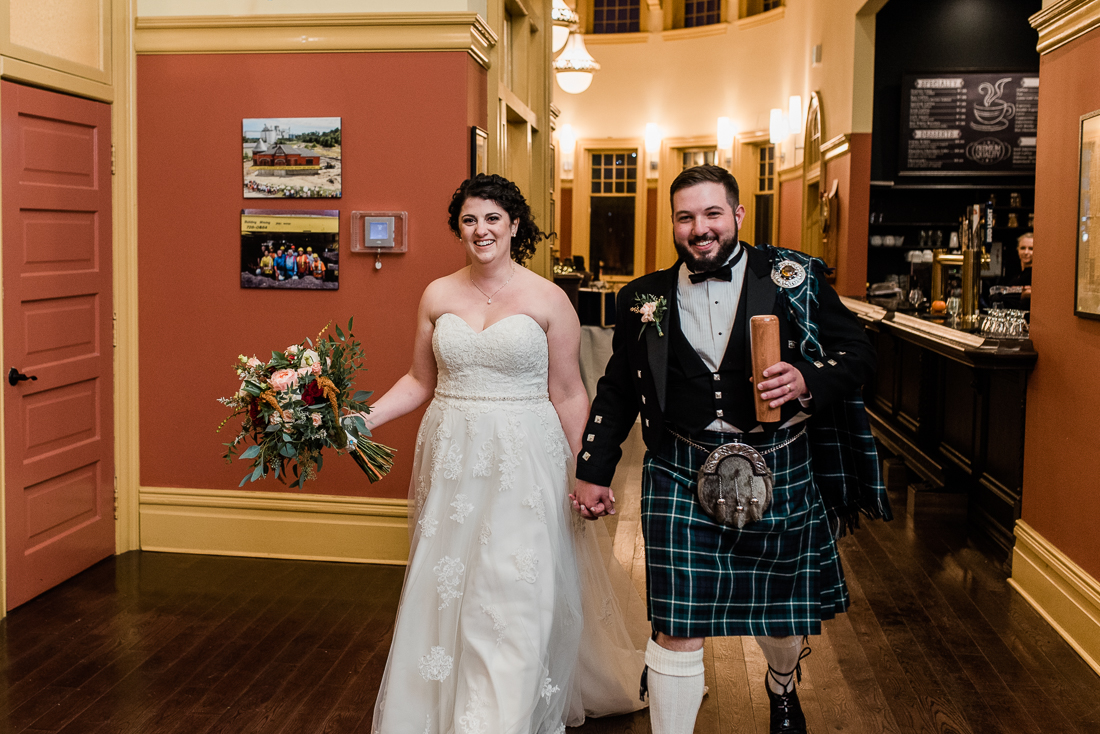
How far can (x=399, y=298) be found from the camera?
4.91m

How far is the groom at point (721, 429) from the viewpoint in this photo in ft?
8.67

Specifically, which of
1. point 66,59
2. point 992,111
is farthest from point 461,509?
point 992,111

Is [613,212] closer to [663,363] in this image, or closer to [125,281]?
[125,281]

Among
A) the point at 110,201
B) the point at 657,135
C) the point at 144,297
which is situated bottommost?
the point at 144,297

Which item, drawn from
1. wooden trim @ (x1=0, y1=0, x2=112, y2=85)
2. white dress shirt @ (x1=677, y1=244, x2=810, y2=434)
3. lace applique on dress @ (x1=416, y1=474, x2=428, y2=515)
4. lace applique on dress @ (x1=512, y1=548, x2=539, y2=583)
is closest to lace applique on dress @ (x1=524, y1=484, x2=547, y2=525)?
lace applique on dress @ (x1=512, y1=548, x2=539, y2=583)

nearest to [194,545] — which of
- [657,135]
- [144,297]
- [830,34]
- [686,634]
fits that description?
[144,297]

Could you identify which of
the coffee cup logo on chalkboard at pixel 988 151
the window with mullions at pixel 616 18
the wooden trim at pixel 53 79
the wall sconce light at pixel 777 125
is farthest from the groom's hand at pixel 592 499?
the window with mullions at pixel 616 18

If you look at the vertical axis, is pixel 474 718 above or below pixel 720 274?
below

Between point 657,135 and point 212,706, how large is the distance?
13.1m

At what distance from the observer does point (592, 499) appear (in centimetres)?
284

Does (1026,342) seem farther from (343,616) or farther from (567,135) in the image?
(567,135)

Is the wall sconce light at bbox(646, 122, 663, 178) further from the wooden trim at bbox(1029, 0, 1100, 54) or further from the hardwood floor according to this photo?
the hardwood floor

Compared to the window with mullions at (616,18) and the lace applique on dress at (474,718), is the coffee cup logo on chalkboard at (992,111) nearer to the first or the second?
the window with mullions at (616,18)

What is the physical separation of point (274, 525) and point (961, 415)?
3996 mm
